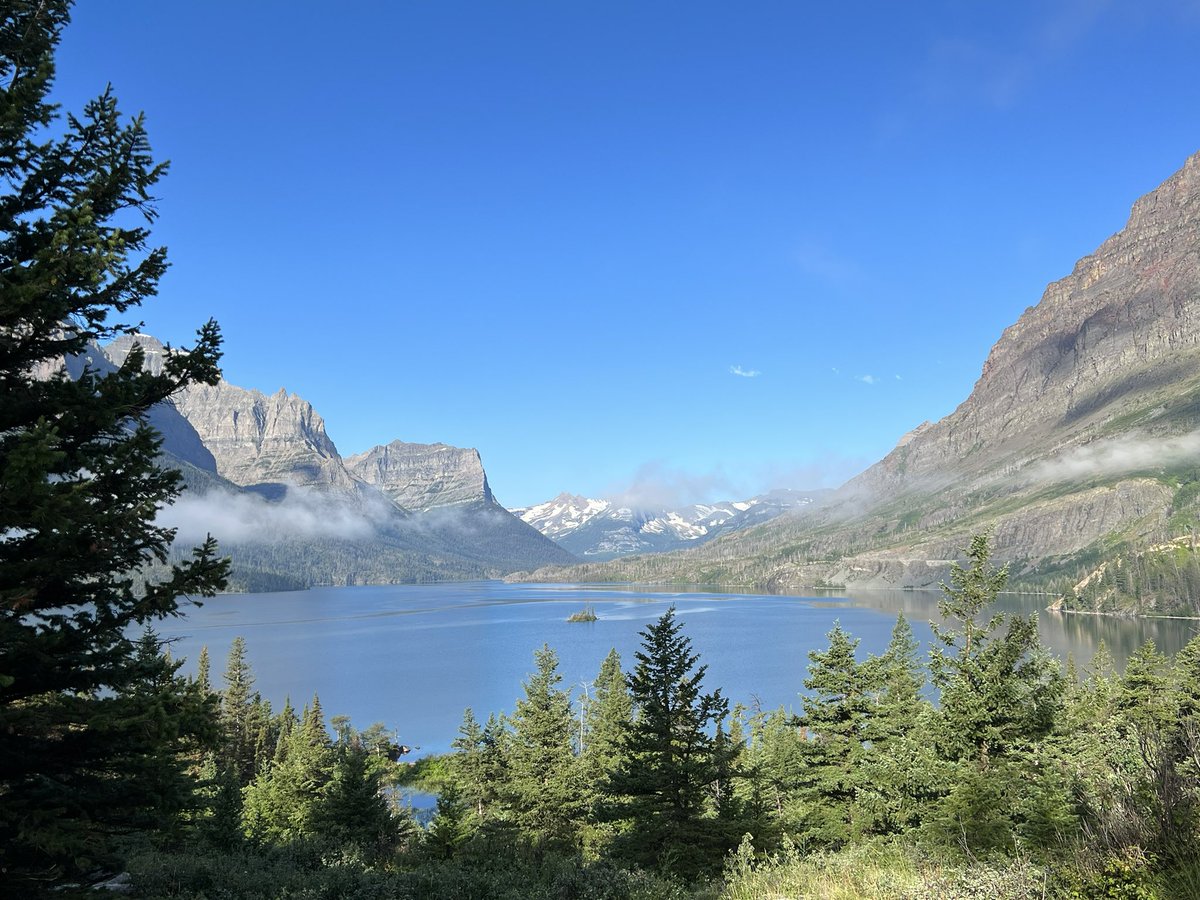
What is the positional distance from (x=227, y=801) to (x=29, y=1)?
32499 mm

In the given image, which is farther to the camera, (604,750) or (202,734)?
(604,750)

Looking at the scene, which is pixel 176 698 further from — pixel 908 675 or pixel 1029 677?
pixel 908 675

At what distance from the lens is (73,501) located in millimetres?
6957

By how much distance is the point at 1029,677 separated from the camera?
21.0 meters

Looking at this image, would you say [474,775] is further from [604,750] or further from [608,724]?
[604,750]

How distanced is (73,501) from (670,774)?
22106 millimetres

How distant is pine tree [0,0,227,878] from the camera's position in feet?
23.9

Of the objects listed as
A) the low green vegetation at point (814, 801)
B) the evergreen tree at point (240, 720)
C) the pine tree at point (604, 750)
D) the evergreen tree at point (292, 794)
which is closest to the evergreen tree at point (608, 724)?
the pine tree at point (604, 750)

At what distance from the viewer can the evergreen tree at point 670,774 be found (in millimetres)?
24234

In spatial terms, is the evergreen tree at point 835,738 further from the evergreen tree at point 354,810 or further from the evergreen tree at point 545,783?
the evergreen tree at point 354,810

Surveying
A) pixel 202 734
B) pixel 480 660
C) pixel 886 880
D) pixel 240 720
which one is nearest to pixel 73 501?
pixel 202 734

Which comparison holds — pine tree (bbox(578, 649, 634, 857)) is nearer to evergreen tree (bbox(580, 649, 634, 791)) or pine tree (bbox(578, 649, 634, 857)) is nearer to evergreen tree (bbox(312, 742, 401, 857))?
evergreen tree (bbox(580, 649, 634, 791))

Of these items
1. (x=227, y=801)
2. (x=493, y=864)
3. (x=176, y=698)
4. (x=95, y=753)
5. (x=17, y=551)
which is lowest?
(x=227, y=801)

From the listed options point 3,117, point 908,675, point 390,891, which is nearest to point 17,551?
point 3,117
